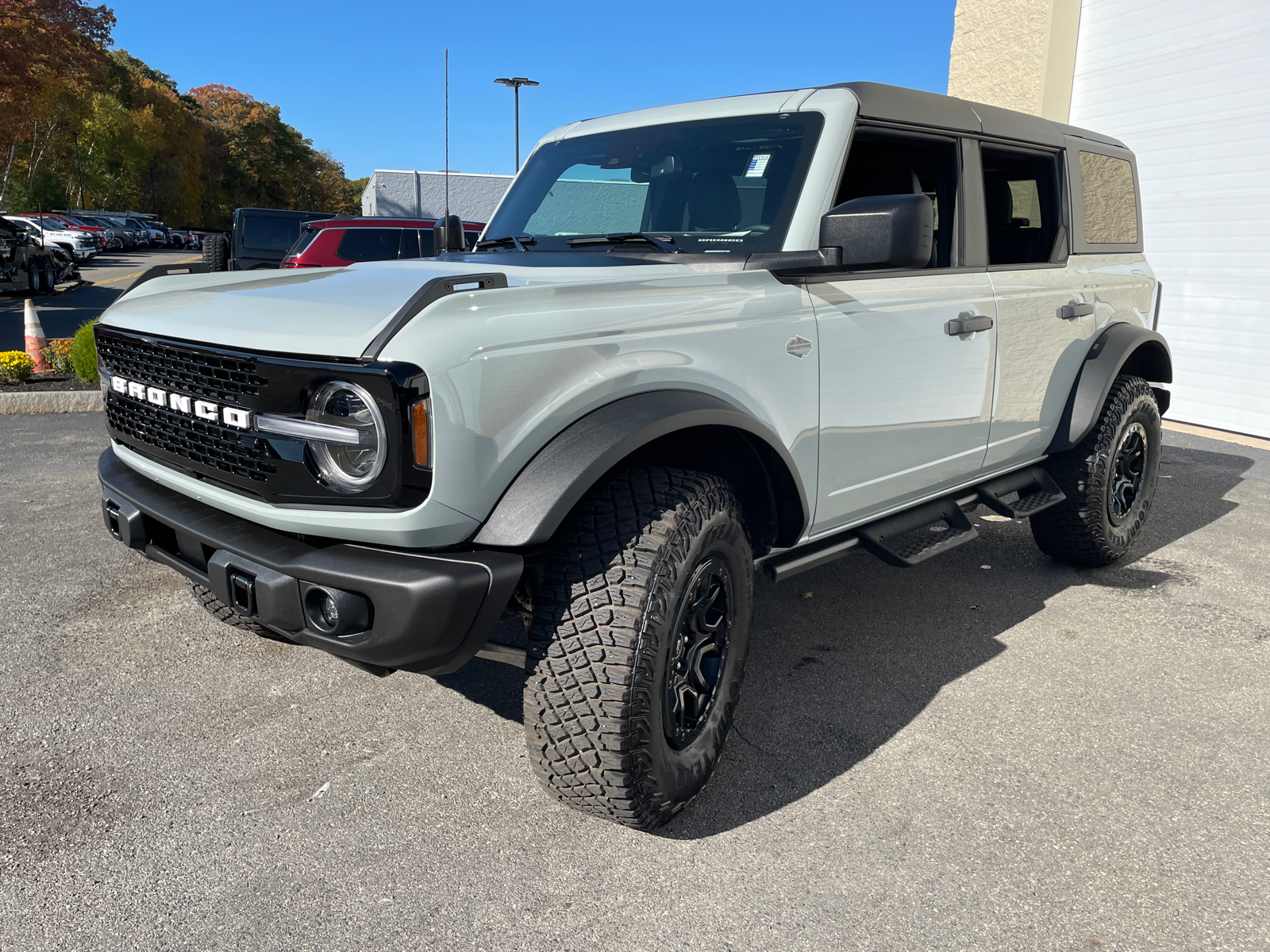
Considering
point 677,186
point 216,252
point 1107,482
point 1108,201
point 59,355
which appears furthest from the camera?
point 59,355

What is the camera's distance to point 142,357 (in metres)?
2.65

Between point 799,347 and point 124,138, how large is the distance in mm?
66059

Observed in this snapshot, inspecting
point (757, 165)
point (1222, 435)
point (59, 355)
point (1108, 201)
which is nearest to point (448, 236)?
point (757, 165)

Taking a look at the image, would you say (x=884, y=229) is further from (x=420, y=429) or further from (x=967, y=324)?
(x=420, y=429)

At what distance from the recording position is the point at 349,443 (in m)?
2.08

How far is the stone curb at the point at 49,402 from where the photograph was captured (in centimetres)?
833

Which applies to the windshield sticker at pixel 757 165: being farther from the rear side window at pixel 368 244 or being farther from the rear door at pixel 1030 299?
the rear side window at pixel 368 244

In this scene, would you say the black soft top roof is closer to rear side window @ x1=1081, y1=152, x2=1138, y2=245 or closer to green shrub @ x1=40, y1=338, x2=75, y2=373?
rear side window @ x1=1081, y1=152, x2=1138, y2=245

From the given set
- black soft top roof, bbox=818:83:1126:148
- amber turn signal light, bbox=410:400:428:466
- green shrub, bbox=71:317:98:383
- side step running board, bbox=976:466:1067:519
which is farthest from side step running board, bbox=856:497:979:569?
green shrub, bbox=71:317:98:383

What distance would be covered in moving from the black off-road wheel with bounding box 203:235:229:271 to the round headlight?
5.01 metres

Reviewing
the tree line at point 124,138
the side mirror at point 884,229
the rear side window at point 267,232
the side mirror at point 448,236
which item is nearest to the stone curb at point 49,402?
the side mirror at point 448,236

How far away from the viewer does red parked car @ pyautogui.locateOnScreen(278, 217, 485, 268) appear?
36.9 ft

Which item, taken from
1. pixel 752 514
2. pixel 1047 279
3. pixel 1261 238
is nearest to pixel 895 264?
pixel 752 514

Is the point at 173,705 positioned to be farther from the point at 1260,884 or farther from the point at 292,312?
the point at 1260,884
